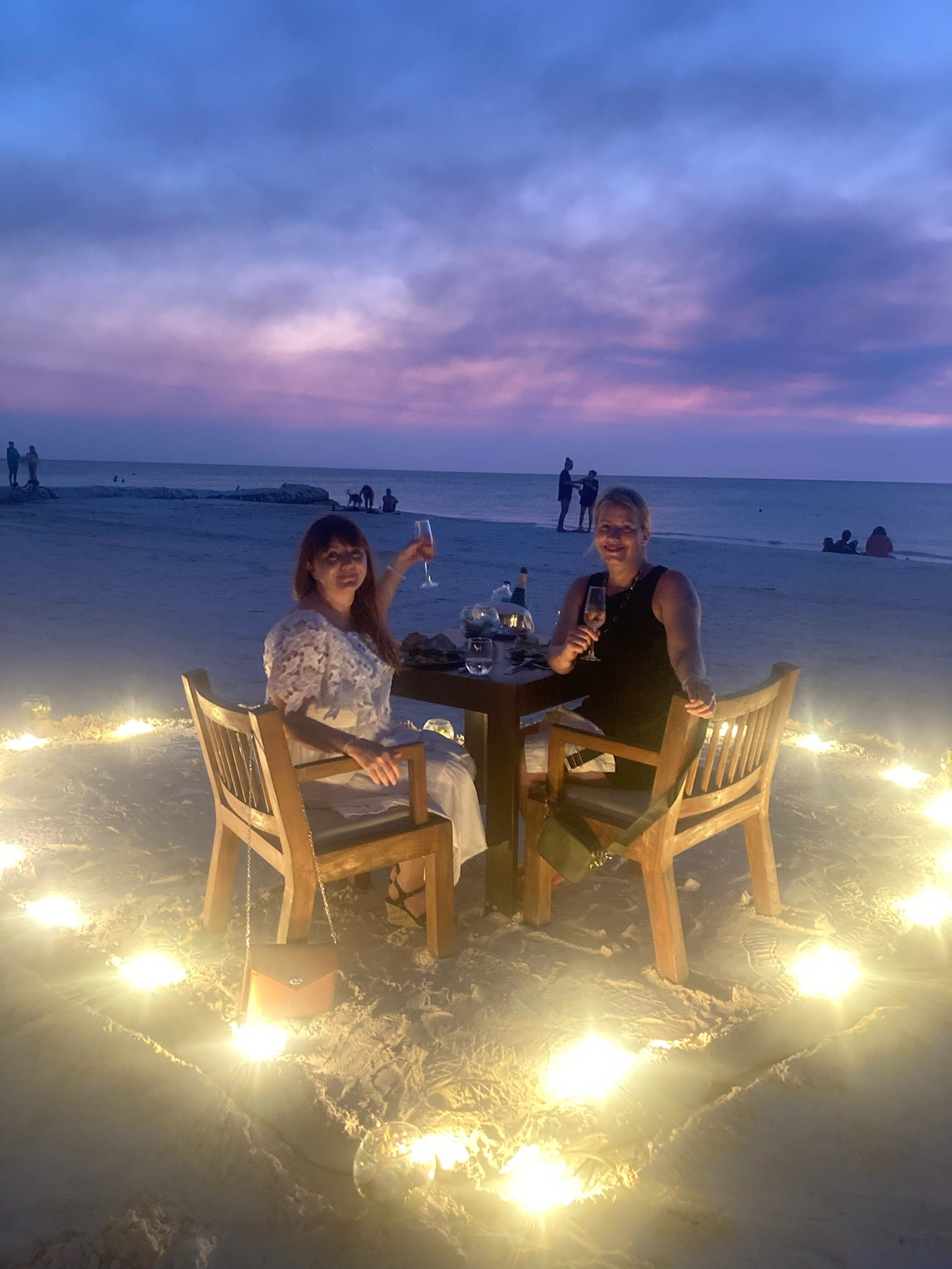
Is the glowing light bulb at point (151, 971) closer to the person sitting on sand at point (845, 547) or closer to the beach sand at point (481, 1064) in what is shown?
the beach sand at point (481, 1064)

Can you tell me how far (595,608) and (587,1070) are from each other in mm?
1521

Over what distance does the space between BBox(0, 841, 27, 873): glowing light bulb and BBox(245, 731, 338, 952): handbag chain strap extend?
0.94 metres

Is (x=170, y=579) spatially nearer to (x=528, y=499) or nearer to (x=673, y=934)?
(x=673, y=934)

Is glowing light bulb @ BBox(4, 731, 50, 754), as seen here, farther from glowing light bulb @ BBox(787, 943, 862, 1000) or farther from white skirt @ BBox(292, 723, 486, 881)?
glowing light bulb @ BBox(787, 943, 862, 1000)

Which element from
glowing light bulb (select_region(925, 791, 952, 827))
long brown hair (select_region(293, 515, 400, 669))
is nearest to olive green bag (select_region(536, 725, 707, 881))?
long brown hair (select_region(293, 515, 400, 669))

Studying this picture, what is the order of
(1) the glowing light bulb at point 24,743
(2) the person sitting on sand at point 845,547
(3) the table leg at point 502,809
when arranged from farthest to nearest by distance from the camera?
(2) the person sitting on sand at point 845,547
(1) the glowing light bulb at point 24,743
(3) the table leg at point 502,809

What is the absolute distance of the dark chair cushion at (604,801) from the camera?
2.96m

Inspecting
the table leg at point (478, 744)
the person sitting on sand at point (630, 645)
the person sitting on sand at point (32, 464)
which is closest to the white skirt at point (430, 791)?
the person sitting on sand at point (630, 645)

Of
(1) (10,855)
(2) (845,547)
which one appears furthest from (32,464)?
(1) (10,855)

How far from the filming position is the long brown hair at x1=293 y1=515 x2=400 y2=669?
3088mm

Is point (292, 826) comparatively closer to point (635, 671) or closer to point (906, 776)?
point (635, 671)

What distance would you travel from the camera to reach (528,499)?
167 ft

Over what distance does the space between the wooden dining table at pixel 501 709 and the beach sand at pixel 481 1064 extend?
0.20m

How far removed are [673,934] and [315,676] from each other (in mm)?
1461
